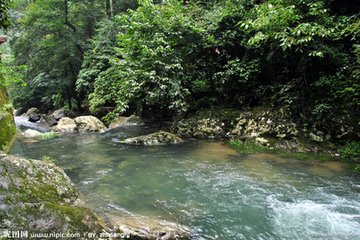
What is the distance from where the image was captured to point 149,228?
12.3ft

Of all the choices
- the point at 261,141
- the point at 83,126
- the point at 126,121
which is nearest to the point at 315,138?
the point at 261,141

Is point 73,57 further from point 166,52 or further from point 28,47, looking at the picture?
point 166,52

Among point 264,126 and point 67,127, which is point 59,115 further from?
point 264,126

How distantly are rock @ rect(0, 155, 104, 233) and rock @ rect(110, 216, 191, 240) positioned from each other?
597mm

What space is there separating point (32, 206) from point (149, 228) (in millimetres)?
1625

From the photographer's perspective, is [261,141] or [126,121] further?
[126,121]

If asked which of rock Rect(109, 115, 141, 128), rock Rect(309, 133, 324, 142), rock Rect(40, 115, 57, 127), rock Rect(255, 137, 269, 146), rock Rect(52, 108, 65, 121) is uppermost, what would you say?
rock Rect(309, 133, 324, 142)

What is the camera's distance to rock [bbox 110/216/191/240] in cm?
360

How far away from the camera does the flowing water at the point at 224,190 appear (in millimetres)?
4008

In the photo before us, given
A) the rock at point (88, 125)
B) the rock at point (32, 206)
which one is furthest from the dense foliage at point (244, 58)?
the rock at point (32, 206)

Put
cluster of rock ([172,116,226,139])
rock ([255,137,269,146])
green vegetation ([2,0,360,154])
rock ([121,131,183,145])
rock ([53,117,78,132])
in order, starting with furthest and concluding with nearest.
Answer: rock ([53,117,78,132]) → cluster of rock ([172,116,226,139]) → rock ([121,131,183,145]) → rock ([255,137,269,146]) → green vegetation ([2,0,360,154])

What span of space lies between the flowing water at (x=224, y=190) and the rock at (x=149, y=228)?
19 centimetres

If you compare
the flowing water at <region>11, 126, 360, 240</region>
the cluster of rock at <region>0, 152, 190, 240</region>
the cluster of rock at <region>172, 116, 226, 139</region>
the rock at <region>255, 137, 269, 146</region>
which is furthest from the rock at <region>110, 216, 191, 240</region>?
the cluster of rock at <region>172, 116, 226, 139</region>

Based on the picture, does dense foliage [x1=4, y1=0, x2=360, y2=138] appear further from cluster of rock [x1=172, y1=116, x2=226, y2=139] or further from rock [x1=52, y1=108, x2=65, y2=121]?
rock [x1=52, y1=108, x2=65, y2=121]
